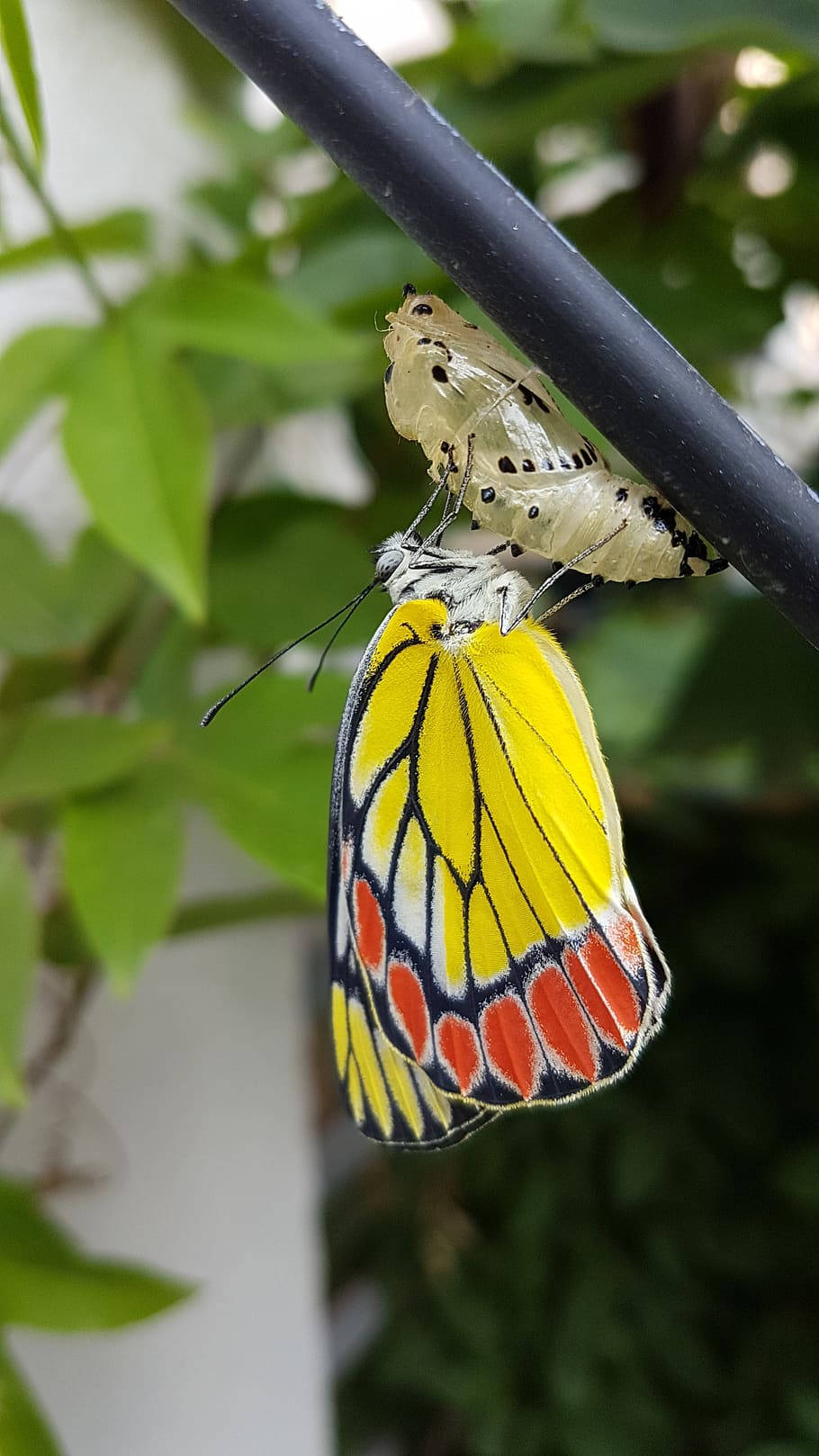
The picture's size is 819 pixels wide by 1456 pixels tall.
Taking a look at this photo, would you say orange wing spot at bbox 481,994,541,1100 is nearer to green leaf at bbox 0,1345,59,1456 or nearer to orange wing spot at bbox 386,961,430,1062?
orange wing spot at bbox 386,961,430,1062

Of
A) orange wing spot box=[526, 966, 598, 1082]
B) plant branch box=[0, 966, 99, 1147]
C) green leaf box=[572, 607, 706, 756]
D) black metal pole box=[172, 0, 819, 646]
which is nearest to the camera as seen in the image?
black metal pole box=[172, 0, 819, 646]

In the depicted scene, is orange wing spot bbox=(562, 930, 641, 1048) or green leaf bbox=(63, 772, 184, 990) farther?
green leaf bbox=(63, 772, 184, 990)

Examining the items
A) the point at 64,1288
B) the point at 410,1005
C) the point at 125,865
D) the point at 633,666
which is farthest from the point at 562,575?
the point at 633,666

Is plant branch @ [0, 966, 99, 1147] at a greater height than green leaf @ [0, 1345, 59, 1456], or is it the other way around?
plant branch @ [0, 966, 99, 1147]

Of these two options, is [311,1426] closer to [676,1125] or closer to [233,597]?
[676,1125]

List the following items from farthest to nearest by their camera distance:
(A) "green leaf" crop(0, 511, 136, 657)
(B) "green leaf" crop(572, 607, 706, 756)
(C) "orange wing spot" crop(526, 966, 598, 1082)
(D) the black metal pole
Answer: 1. (B) "green leaf" crop(572, 607, 706, 756)
2. (A) "green leaf" crop(0, 511, 136, 657)
3. (C) "orange wing spot" crop(526, 966, 598, 1082)
4. (D) the black metal pole

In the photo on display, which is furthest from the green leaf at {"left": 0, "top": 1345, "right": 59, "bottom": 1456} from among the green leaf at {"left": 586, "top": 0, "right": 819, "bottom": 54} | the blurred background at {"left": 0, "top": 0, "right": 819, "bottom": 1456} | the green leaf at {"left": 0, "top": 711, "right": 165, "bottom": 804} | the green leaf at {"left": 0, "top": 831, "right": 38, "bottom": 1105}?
the green leaf at {"left": 586, "top": 0, "right": 819, "bottom": 54}

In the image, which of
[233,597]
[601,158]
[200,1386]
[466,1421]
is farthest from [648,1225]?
[601,158]

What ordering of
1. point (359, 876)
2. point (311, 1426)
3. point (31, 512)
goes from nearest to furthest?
point (359, 876), point (31, 512), point (311, 1426)

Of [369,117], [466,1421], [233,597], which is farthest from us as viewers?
[466,1421]
